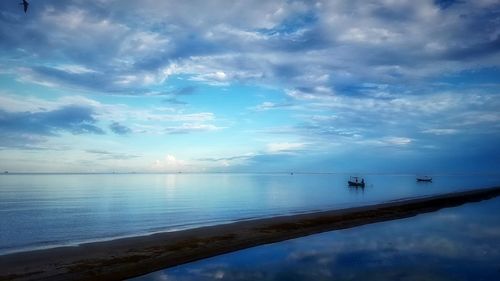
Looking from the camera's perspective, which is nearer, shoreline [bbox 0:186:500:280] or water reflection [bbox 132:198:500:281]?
water reflection [bbox 132:198:500:281]

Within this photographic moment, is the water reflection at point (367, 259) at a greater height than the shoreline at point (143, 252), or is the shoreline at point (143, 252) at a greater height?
the shoreline at point (143, 252)

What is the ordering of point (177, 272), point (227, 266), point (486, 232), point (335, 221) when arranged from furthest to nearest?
point (335, 221), point (486, 232), point (227, 266), point (177, 272)

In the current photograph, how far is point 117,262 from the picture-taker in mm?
20203

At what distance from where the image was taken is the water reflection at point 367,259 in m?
18.1

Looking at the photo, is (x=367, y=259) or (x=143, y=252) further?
(x=143, y=252)

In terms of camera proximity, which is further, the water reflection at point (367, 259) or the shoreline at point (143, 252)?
the shoreline at point (143, 252)

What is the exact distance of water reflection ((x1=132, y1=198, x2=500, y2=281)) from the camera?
714 inches

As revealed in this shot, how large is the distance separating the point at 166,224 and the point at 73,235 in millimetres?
9279

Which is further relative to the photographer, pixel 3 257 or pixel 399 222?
pixel 399 222

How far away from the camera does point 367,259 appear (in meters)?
21.3

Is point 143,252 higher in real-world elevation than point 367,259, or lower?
higher

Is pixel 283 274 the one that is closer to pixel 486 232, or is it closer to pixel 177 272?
pixel 177 272

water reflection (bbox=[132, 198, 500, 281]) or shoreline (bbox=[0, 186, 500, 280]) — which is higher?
shoreline (bbox=[0, 186, 500, 280])

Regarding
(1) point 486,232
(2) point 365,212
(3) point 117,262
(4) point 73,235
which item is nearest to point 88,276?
(3) point 117,262
